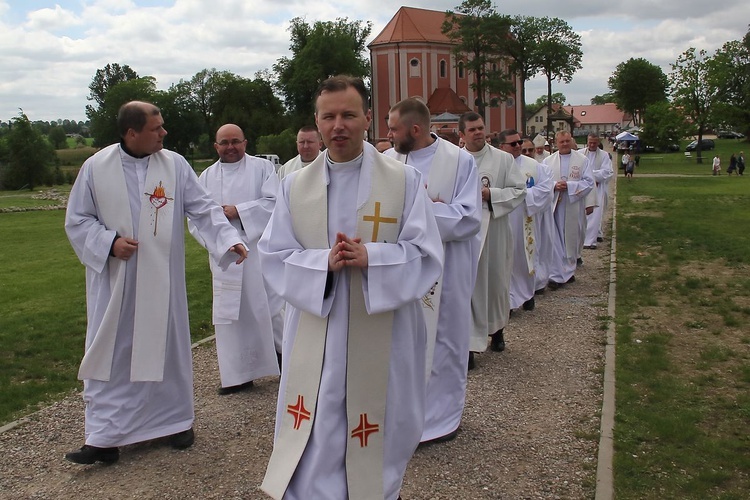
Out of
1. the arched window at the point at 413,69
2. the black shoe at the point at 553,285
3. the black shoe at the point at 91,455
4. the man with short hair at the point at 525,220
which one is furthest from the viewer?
the arched window at the point at 413,69

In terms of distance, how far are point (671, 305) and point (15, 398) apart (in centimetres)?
785

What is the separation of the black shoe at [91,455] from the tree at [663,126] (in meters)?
54.6

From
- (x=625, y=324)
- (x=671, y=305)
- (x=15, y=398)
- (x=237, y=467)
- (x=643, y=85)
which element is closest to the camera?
(x=237, y=467)

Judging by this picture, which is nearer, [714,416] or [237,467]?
[237,467]

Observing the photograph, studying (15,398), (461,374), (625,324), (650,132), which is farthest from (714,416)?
(650,132)

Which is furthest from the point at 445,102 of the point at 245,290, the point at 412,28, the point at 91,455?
the point at 91,455

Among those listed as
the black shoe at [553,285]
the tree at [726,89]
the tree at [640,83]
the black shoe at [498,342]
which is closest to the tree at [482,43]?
the tree at [726,89]

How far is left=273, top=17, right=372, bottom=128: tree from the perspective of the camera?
69125 millimetres

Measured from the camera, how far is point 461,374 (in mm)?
5430

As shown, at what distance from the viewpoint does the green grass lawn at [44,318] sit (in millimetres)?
6945

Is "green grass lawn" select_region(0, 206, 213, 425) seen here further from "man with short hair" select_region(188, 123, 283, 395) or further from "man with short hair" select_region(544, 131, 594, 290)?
"man with short hair" select_region(544, 131, 594, 290)

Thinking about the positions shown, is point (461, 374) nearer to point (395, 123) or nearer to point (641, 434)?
point (641, 434)

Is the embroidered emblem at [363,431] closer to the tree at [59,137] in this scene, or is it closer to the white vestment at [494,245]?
the white vestment at [494,245]

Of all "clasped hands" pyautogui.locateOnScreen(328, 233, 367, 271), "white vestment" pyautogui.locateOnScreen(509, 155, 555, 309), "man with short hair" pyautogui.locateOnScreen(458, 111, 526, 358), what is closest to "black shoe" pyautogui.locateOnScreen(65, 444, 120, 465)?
"clasped hands" pyautogui.locateOnScreen(328, 233, 367, 271)
